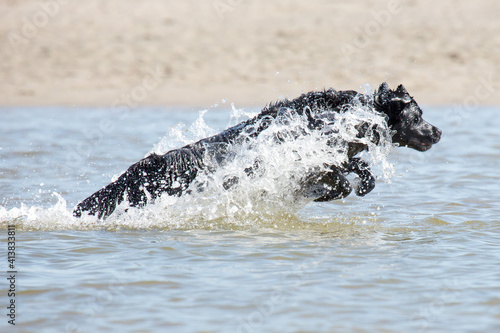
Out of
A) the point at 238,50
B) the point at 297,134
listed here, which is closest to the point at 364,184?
the point at 297,134

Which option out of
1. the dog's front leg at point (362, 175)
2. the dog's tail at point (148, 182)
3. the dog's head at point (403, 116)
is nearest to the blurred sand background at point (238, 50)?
the dog's front leg at point (362, 175)

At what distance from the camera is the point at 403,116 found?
258 inches

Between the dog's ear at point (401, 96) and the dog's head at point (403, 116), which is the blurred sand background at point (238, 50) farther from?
the dog's ear at point (401, 96)

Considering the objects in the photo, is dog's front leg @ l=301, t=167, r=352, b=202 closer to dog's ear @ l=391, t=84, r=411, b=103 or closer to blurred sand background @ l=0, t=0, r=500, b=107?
dog's ear @ l=391, t=84, r=411, b=103

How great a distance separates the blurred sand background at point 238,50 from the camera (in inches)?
667

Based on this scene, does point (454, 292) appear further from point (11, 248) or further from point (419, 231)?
point (11, 248)

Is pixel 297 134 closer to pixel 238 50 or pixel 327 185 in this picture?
pixel 327 185

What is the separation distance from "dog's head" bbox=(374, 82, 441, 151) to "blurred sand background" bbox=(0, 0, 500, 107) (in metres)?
9.40

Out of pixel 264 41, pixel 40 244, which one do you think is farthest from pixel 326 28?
pixel 40 244

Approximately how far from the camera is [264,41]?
62.8ft

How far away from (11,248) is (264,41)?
47.1 feet

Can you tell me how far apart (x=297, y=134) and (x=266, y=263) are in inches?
62.7

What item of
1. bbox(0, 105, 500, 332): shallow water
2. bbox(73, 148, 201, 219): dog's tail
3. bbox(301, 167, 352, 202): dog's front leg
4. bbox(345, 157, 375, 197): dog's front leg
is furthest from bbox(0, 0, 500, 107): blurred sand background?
bbox(73, 148, 201, 219): dog's tail

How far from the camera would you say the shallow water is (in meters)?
4.23
